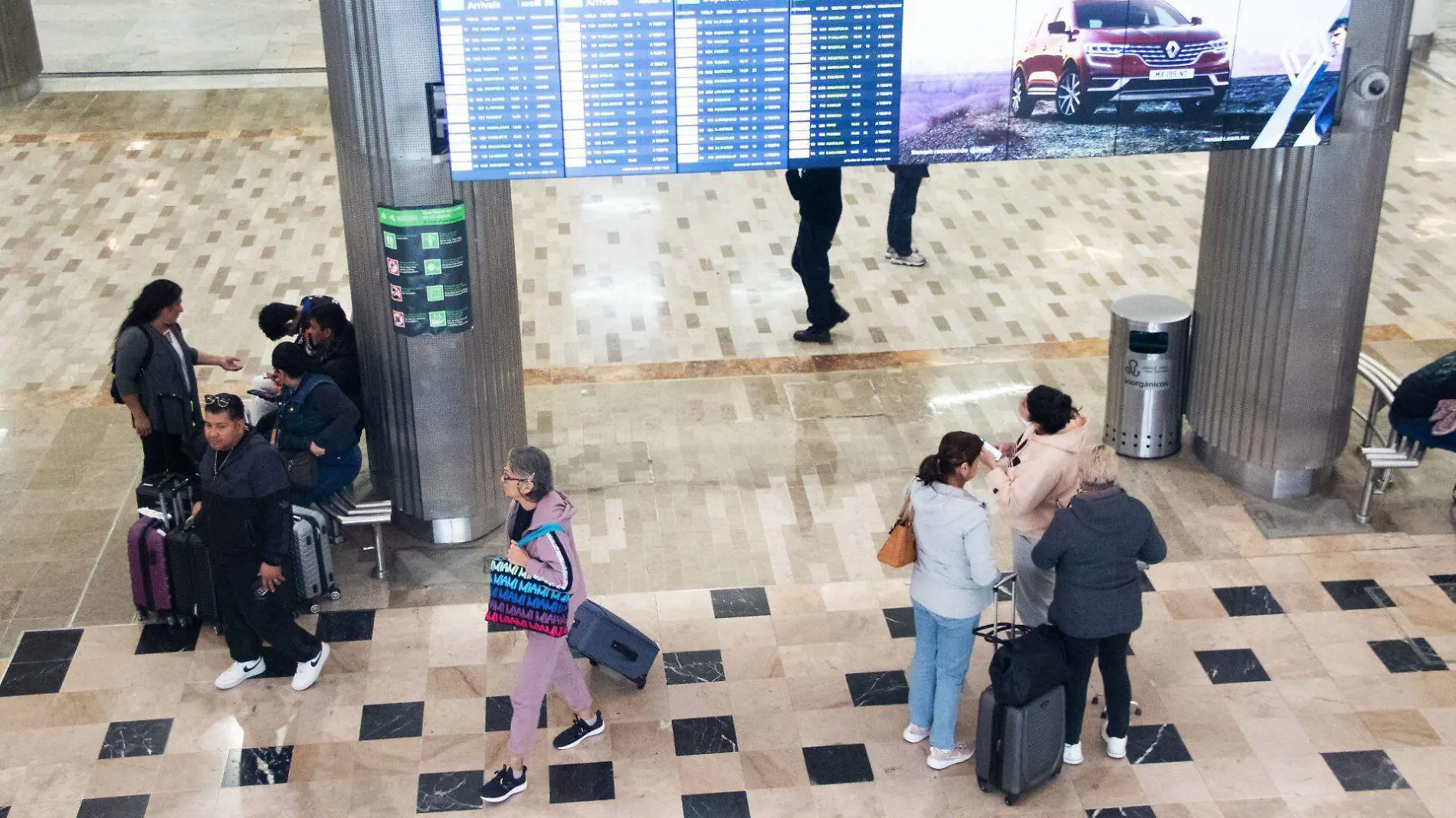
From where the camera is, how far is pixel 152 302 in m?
7.31

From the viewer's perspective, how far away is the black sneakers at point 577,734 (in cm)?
644

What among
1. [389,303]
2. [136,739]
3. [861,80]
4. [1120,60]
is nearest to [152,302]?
[389,303]

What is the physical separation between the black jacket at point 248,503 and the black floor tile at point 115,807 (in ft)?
3.35

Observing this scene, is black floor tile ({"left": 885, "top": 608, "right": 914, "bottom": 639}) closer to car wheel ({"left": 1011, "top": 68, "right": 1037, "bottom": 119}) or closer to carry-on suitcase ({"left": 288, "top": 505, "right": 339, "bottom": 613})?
car wheel ({"left": 1011, "top": 68, "right": 1037, "bottom": 119})

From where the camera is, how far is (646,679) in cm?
688

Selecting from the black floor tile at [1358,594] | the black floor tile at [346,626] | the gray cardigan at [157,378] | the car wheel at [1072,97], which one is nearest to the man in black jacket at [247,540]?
the black floor tile at [346,626]

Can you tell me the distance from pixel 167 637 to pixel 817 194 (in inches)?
185

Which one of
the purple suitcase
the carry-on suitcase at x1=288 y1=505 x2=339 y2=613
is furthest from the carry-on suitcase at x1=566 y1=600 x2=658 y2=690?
the purple suitcase

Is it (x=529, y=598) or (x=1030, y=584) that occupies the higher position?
(x=529, y=598)

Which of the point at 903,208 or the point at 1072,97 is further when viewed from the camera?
the point at 903,208

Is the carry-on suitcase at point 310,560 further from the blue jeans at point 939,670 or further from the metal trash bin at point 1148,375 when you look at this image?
the metal trash bin at point 1148,375

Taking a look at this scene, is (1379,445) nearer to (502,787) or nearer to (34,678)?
(502,787)

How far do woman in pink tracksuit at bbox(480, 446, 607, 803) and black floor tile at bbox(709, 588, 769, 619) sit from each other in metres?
1.08

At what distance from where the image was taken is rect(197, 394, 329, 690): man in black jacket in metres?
6.33
